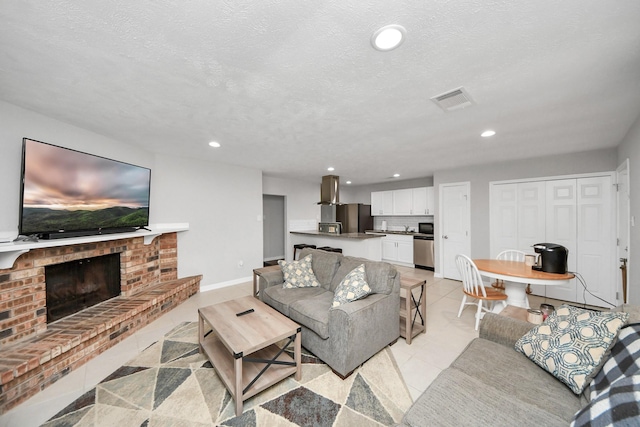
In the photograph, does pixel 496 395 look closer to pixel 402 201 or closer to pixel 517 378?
pixel 517 378

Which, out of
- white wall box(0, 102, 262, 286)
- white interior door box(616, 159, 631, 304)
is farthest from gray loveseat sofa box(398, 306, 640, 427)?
white wall box(0, 102, 262, 286)

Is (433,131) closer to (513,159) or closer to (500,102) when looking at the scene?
(500,102)

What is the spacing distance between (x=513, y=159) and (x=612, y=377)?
3.93 m

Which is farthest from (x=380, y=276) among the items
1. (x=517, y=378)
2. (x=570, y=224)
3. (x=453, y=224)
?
(x=570, y=224)

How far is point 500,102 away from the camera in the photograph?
201 cm

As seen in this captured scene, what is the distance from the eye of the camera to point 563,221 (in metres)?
3.81

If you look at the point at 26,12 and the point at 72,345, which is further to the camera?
the point at 72,345

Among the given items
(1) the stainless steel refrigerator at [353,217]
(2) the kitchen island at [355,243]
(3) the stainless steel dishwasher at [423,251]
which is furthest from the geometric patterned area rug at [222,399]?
(1) the stainless steel refrigerator at [353,217]

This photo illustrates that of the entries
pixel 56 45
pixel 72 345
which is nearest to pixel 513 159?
pixel 56 45

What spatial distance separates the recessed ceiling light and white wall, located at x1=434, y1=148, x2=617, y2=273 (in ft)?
13.4

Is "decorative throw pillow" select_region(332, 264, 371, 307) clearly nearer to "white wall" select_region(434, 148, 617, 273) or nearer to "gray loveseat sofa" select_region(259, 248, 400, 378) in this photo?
"gray loveseat sofa" select_region(259, 248, 400, 378)

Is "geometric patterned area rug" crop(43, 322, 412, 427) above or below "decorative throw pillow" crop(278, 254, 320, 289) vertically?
below

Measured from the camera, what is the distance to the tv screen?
204cm

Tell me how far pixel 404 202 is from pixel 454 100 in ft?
15.4
